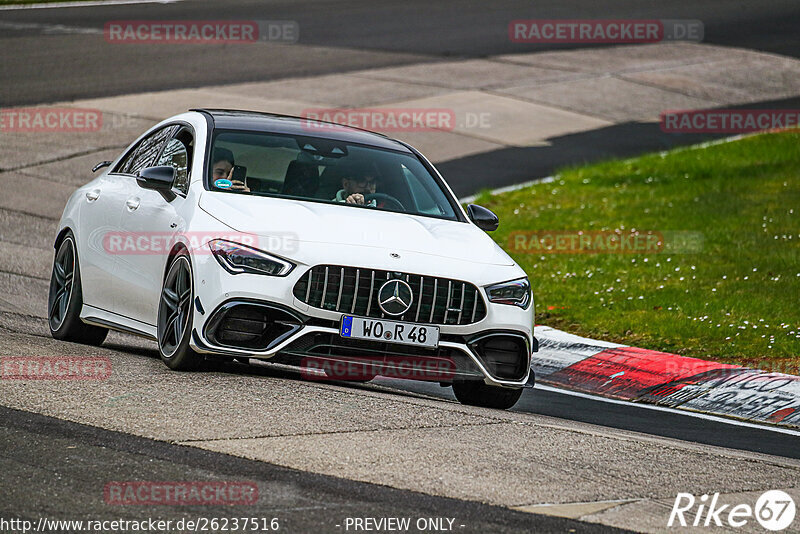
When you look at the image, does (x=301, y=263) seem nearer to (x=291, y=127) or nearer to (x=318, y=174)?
(x=318, y=174)

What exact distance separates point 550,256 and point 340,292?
21.9ft

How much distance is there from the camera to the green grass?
34.4 ft

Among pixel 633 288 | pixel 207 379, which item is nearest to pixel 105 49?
pixel 633 288

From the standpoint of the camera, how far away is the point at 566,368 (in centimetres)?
995

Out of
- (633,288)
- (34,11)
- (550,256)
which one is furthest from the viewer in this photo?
(34,11)

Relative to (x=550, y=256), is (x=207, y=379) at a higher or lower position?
higher

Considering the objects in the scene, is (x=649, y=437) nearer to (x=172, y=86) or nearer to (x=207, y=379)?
(x=207, y=379)

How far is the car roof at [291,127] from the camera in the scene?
345 inches

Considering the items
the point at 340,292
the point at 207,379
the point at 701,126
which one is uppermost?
the point at 340,292
